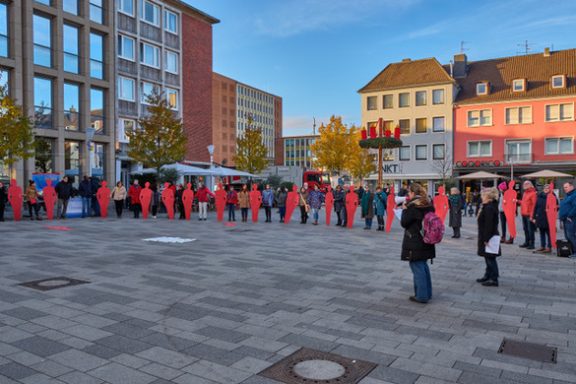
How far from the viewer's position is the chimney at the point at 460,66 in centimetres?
5634

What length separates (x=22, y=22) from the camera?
26.1 m

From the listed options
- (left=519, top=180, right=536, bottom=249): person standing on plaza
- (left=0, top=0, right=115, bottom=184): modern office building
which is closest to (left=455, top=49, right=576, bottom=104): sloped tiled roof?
(left=0, top=0, right=115, bottom=184): modern office building

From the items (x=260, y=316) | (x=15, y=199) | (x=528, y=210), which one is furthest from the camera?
(x=15, y=199)

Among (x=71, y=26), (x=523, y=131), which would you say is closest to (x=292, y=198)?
(x=71, y=26)

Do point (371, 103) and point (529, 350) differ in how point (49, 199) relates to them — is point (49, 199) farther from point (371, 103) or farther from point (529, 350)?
point (371, 103)

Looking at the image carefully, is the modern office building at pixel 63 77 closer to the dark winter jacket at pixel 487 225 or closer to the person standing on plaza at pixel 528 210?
the person standing on plaza at pixel 528 210

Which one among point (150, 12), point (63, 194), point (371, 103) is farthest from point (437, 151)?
point (63, 194)

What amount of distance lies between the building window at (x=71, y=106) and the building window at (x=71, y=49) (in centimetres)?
103

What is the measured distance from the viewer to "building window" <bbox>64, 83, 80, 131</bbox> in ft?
94.2

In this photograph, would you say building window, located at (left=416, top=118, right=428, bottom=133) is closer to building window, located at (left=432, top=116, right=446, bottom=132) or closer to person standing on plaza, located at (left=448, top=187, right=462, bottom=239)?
building window, located at (left=432, top=116, right=446, bottom=132)

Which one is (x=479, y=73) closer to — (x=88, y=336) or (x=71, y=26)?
(x=71, y=26)

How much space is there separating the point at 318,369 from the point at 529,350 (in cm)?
222

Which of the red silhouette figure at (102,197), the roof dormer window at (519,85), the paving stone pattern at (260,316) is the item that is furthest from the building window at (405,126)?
the paving stone pattern at (260,316)

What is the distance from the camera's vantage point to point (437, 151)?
52.9 meters
